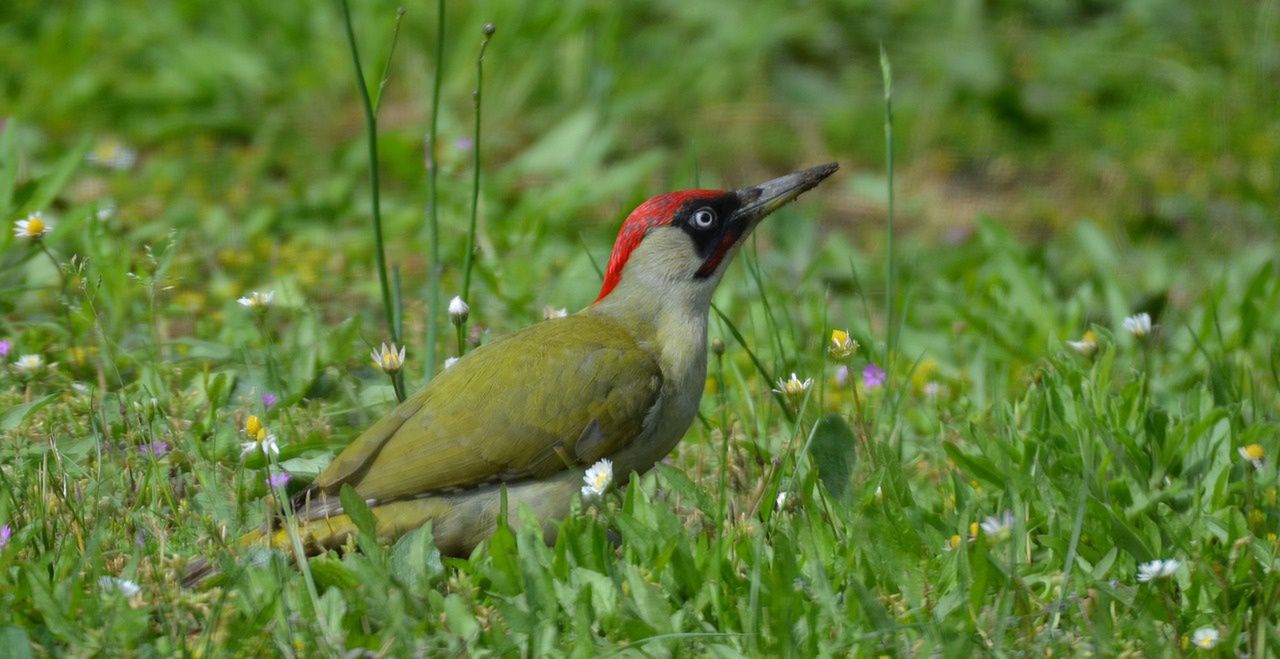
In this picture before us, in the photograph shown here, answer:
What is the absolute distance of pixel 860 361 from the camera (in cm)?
469

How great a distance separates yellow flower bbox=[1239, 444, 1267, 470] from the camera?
3.49 m

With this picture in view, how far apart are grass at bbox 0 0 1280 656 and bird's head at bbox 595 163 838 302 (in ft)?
0.74

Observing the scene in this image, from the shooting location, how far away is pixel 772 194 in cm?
395

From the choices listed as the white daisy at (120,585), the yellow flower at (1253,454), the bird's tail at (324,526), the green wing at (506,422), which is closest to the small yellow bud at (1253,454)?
the yellow flower at (1253,454)

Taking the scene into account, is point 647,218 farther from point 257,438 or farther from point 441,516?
point 257,438

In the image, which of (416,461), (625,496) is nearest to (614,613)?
(625,496)

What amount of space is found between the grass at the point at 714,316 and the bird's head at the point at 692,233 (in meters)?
0.23

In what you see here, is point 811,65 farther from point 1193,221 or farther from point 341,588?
point 341,588

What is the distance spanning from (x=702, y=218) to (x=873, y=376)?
0.67 metres

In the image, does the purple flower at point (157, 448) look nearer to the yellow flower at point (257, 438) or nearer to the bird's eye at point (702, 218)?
the yellow flower at point (257, 438)

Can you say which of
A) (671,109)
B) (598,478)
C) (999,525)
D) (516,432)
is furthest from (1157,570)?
(671,109)

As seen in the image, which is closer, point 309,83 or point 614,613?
point 614,613

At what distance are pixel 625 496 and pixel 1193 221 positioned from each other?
373 centimetres

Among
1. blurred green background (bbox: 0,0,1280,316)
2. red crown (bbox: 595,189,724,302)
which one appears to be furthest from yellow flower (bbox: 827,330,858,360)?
blurred green background (bbox: 0,0,1280,316)
